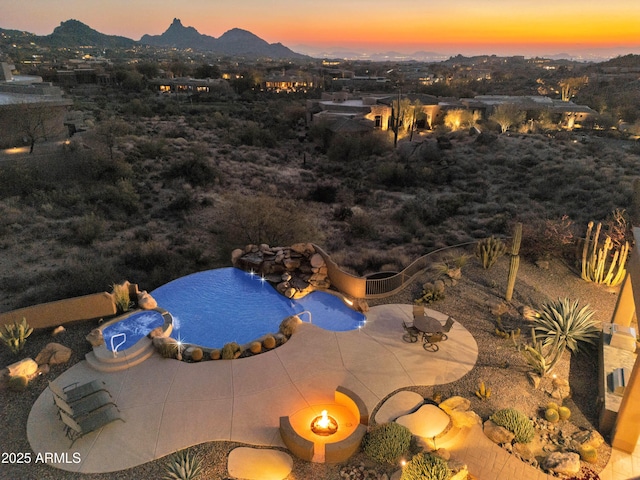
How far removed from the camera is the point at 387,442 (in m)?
7.41

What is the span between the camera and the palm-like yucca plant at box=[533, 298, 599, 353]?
10.3 m

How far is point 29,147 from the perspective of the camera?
995 inches

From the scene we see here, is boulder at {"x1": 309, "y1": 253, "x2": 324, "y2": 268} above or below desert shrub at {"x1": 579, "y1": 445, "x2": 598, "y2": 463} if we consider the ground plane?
above

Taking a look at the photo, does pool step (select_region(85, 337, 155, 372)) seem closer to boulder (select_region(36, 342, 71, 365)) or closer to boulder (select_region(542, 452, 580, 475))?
boulder (select_region(36, 342, 71, 365))

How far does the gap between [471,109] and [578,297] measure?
37.9 metres

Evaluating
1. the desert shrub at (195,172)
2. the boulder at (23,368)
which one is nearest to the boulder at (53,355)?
the boulder at (23,368)

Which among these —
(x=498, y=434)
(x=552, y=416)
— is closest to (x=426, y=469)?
(x=498, y=434)

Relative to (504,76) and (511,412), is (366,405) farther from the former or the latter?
(504,76)

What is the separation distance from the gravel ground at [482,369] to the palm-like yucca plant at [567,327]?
0.39m

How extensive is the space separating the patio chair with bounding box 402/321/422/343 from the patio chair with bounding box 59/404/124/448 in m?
7.14

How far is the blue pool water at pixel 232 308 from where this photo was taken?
11.7 meters

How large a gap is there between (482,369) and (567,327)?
2.72 metres

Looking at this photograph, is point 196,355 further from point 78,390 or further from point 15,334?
point 15,334

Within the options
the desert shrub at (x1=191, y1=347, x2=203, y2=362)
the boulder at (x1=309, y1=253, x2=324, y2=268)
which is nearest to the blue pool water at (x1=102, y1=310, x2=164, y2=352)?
the desert shrub at (x1=191, y1=347, x2=203, y2=362)
